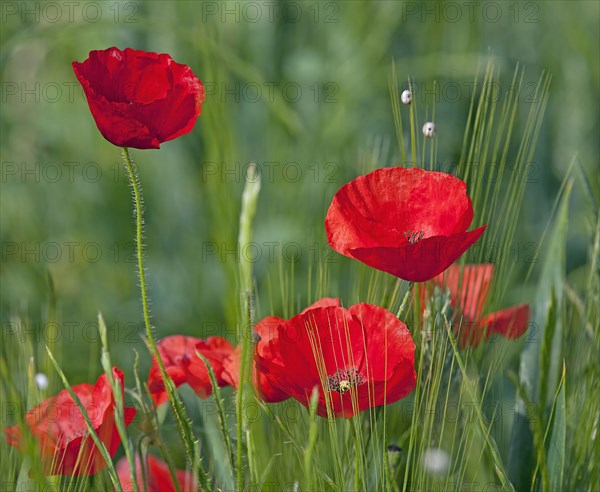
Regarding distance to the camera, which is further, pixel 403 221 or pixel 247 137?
pixel 247 137

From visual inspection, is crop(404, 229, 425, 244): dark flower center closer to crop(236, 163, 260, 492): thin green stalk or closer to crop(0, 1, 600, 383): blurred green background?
crop(236, 163, 260, 492): thin green stalk

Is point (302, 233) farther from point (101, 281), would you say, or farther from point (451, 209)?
point (451, 209)

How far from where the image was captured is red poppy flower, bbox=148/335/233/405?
0.44m

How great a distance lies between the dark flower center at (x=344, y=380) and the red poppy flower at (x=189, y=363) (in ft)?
0.21

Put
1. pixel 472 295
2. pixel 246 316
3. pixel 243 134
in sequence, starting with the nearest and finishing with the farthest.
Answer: pixel 246 316
pixel 472 295
pixel 243 134

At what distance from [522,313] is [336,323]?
160mm

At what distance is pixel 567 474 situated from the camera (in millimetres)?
479

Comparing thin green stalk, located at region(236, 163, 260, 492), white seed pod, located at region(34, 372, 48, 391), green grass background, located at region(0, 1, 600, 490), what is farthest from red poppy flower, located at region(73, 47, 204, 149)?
green grass background, located at region(0, 1, 600, 490)

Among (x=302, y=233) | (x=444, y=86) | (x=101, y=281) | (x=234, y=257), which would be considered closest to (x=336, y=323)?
(x=234, y=257)

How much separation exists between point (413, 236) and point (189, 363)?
0.40ft

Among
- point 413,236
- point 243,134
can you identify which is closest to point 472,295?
point 413,236

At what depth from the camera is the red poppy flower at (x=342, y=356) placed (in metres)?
0.38

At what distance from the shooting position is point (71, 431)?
427mm

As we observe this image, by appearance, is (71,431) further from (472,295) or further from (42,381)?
(472,295)
